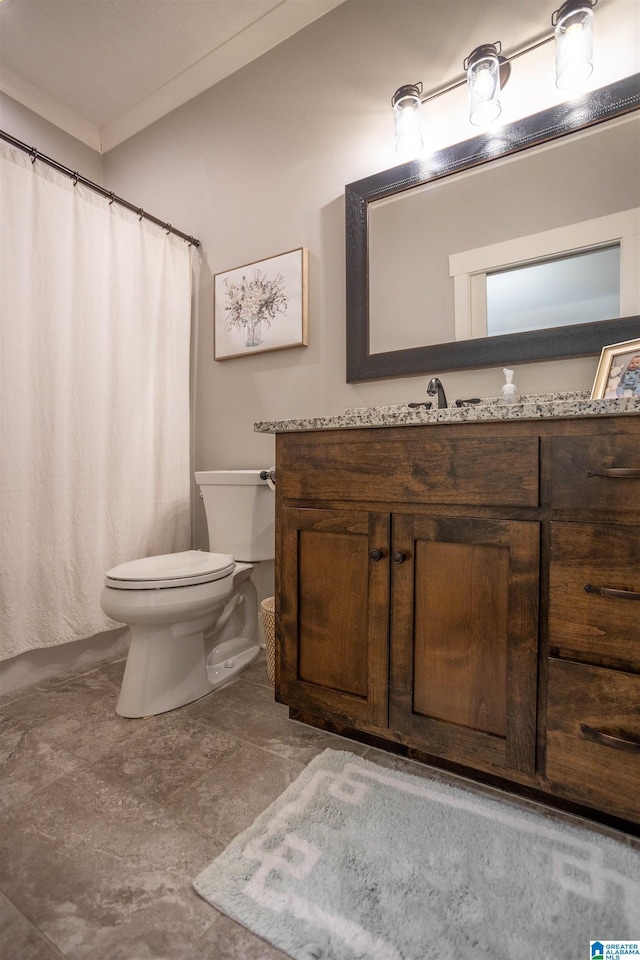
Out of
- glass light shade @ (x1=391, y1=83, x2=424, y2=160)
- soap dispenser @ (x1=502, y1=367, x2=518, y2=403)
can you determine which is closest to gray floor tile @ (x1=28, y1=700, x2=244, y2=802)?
soap dispenser @ (x1=502, y1=367, x2=518, y2=403)

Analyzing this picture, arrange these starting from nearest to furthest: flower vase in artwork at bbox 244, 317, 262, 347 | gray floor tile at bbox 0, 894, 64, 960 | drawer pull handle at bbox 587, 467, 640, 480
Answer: gray floor tile at bbox 0, 894, 64, 960, drawer pull handle at bbox 587, 467, 640, 480, flower vase in artwork at bbox 244, 317, 262, 347

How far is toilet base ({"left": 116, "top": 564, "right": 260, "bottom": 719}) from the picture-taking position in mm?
1471

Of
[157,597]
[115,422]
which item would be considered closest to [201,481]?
[115,422]

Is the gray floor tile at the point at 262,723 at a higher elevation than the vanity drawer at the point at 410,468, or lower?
lower

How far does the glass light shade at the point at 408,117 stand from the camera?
1.58 m

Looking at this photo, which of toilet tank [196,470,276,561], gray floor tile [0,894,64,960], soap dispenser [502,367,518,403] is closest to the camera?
gray floor tile [0,894,64,960]

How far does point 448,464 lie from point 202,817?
3.18 ft

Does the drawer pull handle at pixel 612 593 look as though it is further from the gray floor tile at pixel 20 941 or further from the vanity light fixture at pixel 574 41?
the vanity light fixture at pixel 574 41

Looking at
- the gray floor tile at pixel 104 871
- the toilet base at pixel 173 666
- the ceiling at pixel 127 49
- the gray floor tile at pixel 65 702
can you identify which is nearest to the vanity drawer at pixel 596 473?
the gray floor tile at pixel 104 871

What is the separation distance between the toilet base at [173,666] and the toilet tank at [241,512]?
27cm

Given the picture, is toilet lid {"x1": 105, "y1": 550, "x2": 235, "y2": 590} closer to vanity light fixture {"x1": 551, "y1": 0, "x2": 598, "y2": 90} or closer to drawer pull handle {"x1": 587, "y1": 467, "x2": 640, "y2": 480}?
drawer pull handle {"x1": 587, "y1": 467, "x2": 640, "y2": 480}

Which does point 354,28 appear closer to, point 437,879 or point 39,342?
point 39,342

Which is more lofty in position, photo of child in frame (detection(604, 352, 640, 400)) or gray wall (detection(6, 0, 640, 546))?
gray wall (detection(6, 0, 640, 546))

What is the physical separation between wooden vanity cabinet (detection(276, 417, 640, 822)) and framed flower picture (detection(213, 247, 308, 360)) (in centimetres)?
80
